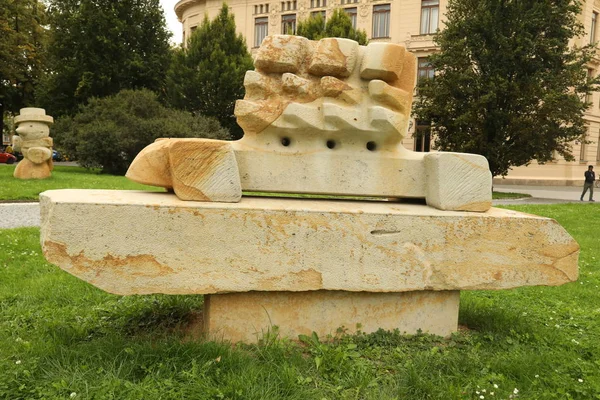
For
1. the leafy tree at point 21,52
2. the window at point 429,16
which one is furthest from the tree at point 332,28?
the leafy tree at point 21,52

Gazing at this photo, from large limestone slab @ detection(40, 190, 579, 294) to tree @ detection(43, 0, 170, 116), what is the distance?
881 inches

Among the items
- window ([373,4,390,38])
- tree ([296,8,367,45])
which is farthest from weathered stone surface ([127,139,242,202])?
window ([373,4,390,38])

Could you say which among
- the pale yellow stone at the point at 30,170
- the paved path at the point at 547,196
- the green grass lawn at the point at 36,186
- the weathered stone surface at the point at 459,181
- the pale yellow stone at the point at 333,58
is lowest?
the paved path at the point at 547,196

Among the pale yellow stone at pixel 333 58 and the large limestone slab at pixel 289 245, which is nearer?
the large limestone slab at pixel 289 245

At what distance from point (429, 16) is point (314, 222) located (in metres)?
26.2

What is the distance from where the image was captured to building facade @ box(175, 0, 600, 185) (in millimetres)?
26234

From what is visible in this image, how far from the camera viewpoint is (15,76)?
25.6 metres

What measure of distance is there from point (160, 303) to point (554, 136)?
16528 millimetres

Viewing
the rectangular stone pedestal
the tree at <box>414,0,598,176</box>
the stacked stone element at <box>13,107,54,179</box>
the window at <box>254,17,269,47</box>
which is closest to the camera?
the rectangular stone pedestal

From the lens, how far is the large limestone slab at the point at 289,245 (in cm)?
297

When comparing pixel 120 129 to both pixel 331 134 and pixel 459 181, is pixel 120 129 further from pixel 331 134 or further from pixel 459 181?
pixel 459 181

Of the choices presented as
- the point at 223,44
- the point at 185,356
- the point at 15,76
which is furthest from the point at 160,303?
the point at 15,76

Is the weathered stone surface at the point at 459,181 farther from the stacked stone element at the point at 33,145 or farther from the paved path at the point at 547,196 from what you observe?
the stacked stone element at the point at 33,145

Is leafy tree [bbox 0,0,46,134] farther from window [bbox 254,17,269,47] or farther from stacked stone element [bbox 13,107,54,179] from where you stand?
window [bbox 254,17,269,47]
